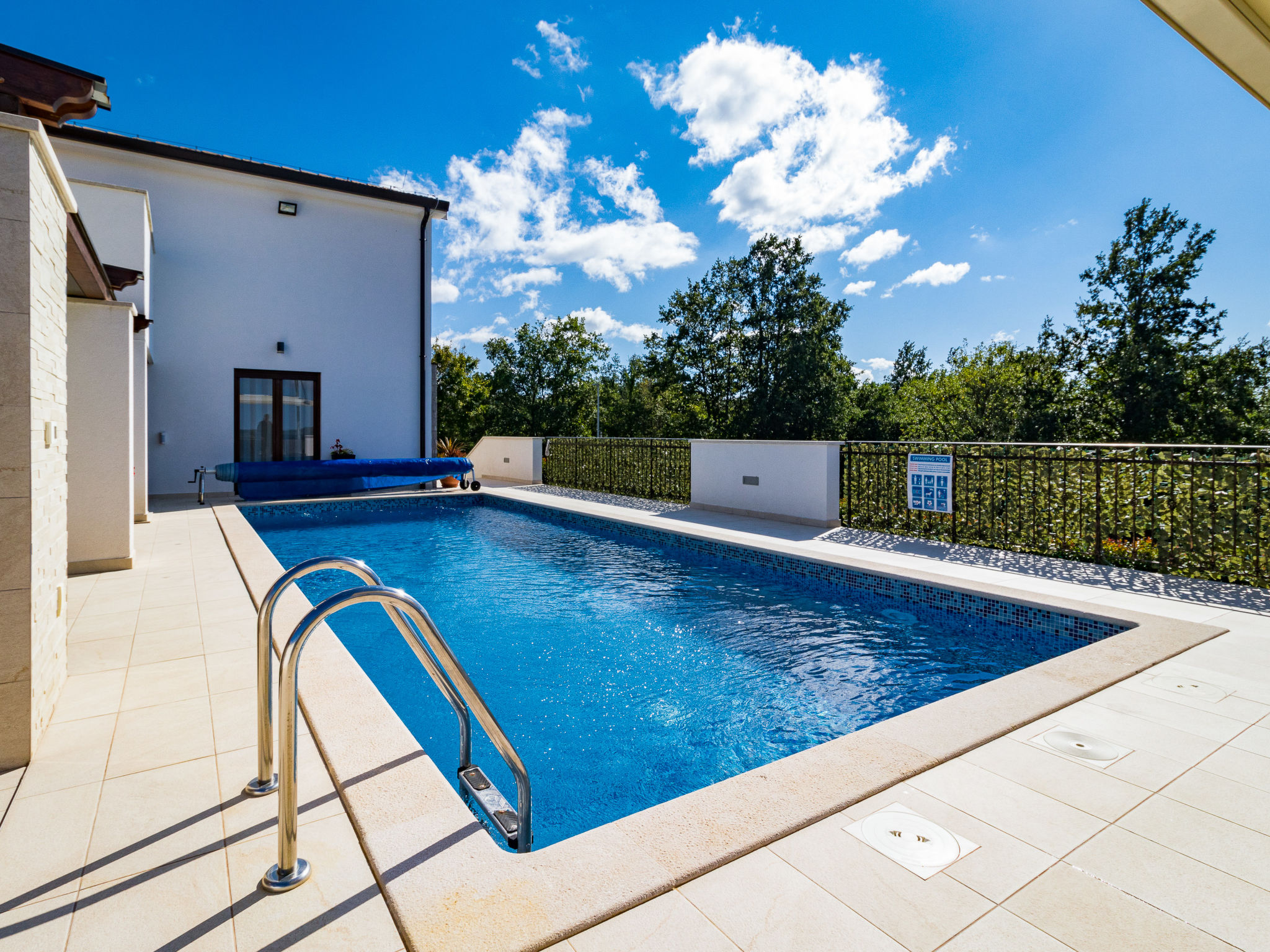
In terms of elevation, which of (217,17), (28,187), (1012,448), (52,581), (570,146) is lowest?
(52,581)

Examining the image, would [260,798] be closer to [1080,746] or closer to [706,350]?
[1080,746]

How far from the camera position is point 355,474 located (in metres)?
11.6

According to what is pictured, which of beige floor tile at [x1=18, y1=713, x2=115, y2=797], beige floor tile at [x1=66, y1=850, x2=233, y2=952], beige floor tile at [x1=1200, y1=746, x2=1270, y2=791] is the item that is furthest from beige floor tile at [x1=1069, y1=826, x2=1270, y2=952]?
beige floor tile at [x1=18, y1=713, x2=115, y2=797]

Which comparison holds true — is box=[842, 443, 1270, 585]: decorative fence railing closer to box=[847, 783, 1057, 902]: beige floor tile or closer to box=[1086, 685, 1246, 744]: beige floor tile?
box=[1086, 685, 1246, 744]: beige floor tile

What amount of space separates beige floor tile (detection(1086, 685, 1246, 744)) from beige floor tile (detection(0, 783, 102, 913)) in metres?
3.76

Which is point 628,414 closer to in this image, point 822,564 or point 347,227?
point 347,227

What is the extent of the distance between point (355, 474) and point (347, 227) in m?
5.14

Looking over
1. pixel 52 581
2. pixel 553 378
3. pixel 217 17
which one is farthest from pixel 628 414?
pixel 52 581

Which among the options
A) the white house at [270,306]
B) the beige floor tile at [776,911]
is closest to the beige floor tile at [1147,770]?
the beige floor tile at [776,911]

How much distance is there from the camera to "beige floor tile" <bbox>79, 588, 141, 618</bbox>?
435 cm

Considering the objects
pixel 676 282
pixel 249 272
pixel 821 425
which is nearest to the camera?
pixel 249 272

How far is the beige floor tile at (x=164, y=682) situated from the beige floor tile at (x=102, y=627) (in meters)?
0.79

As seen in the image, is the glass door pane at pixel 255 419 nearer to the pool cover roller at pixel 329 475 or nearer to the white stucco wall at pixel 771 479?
the pool cover roller at pixel 329 475

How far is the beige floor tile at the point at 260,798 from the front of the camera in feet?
6.40
